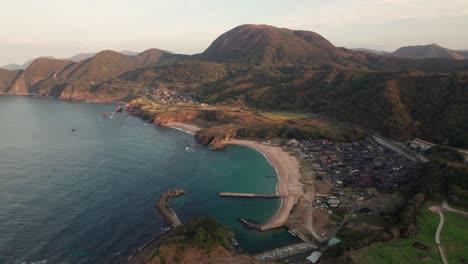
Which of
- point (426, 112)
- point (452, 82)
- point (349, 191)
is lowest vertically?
point (349, 191)

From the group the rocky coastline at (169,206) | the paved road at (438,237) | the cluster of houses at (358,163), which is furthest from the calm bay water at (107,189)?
the paved road at (438,237)

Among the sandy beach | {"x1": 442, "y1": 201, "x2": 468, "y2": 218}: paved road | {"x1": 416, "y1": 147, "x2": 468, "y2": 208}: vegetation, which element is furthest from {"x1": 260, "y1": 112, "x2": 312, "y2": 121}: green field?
{"x1": 442, "y1": 201, "x2": 468, "y2": 218}: paved road

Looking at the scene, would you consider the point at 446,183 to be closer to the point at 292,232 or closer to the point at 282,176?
the point at 292,232

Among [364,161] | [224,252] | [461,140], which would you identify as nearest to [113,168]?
[224,252]

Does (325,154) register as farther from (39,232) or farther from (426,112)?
(39,232)

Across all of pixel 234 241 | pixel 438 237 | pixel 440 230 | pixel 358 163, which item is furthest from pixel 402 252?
pixel 358 163

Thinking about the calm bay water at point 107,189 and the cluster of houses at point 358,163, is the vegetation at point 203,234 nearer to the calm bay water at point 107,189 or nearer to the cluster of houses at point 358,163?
the calm bay water at point 107,189
